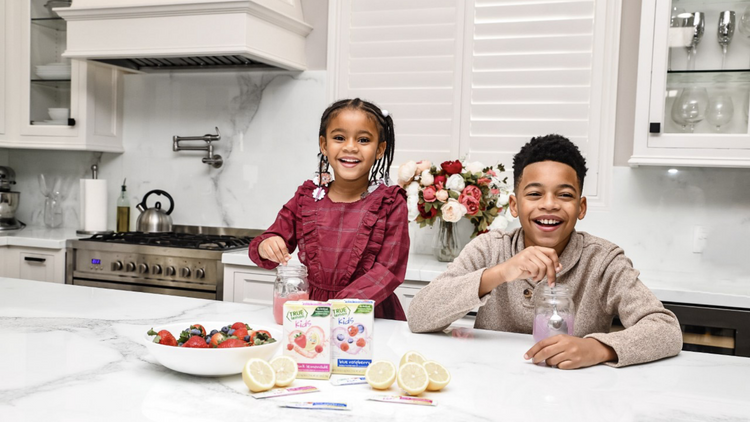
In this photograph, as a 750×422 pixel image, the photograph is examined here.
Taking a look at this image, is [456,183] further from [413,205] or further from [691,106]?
[691,106]

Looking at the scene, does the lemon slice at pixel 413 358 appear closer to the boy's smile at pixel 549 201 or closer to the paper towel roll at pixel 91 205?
the boy's smile at pixel 549 201

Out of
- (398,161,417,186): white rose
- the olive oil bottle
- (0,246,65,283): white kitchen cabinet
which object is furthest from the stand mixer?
(398,161,417,186): white rose

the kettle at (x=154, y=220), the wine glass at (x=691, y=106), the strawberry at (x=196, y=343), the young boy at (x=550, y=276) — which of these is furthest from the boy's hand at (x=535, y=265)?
the kettle at (x=154, y=220)

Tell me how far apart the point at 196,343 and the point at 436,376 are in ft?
1.26

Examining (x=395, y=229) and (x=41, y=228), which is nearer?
(x=395, y=229)

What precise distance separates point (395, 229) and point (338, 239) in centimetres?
16

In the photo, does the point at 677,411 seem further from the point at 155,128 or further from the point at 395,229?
the point at 155,128

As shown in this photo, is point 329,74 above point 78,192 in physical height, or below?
above

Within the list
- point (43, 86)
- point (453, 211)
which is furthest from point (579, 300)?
point (43, 86)

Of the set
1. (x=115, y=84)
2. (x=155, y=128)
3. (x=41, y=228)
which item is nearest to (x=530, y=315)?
(x=155, y=128)

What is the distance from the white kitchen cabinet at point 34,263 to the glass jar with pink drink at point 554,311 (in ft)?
7.96

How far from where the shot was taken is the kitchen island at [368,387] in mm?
892

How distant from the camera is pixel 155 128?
3410 millimetres

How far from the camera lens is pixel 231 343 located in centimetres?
102
